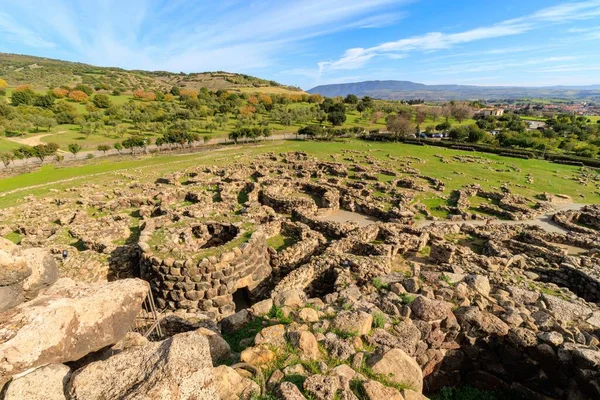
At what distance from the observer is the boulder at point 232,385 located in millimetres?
5160

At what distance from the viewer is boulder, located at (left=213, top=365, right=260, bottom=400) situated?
5.16 meters

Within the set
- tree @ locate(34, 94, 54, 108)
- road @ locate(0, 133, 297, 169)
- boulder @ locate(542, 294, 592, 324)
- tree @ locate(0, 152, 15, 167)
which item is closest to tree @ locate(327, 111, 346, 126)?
road @ locate(0, 133, 297, 169)

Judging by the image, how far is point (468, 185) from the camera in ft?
114

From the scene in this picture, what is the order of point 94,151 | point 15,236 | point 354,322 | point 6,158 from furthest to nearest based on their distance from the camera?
point 94,151 → point 6,158 → point 15,236 → point 354,322

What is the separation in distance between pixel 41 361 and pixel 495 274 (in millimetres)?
15824

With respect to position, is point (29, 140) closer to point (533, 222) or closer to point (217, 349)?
point (217, 349)

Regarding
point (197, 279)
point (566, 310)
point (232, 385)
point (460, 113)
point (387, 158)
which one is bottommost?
point (387, 158)

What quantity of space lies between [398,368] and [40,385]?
6.35 m

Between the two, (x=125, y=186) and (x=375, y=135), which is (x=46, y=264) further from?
(x=375, y=135)

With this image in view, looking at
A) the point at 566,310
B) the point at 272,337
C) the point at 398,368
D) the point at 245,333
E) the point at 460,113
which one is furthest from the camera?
the point at 460,113

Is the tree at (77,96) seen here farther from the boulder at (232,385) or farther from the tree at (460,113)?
the tree at (460,113)

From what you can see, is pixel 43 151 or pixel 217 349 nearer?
pixel 217 349

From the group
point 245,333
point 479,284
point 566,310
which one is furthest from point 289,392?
point 566,310

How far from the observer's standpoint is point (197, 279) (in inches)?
546
